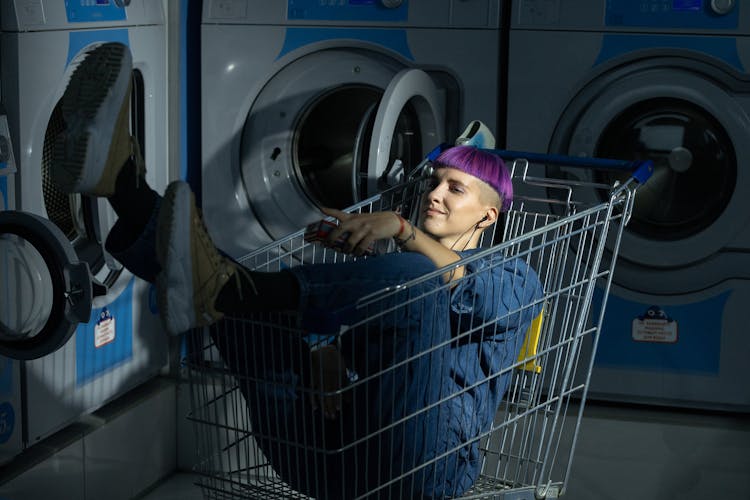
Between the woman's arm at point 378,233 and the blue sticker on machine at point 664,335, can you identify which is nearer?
the woman's arm at point 378,233

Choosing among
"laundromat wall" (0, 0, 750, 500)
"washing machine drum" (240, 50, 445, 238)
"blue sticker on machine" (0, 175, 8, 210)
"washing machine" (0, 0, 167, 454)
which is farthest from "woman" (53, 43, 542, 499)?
"washing machine drum" (240, 50, 445, 238)

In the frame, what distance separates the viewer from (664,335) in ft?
9.35

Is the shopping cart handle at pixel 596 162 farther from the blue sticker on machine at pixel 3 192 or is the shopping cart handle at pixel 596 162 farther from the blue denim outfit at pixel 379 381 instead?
the blue sticker on machine at pixel 3 192

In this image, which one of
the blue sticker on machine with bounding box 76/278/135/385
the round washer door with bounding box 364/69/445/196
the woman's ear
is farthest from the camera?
the blue sticker on machine with bounding box 76/278/135/385

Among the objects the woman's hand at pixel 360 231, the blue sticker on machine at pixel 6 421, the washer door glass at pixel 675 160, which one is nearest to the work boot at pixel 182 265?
the woman's hand at pixel 360 231

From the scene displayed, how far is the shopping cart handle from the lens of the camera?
2105 millimetres

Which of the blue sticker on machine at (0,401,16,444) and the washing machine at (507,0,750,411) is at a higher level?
the washing machine at (507,0,750,411)

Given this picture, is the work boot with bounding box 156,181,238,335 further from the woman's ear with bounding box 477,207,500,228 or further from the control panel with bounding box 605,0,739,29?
the control panel with bounding box 605,0,739,29

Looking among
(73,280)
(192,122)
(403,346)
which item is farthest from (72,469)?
(403,346)

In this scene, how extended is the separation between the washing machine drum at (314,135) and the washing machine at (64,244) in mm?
306

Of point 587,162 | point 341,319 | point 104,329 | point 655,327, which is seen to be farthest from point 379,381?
point 655,327

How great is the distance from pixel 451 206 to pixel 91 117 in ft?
2.79

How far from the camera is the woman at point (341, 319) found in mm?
1579

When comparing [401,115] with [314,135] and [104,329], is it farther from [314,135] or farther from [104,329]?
[104,329]
